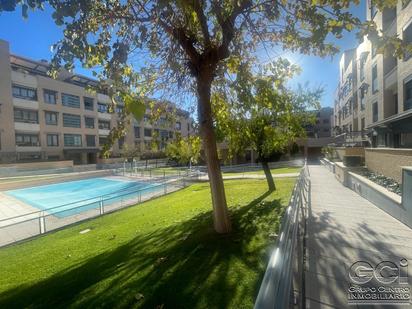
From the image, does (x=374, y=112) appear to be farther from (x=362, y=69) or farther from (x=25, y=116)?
(x=25, y=116)

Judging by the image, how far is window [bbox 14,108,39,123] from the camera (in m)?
36.7

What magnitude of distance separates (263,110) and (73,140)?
136 ft

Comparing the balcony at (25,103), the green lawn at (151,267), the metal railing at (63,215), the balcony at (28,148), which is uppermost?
the balcony at (25,103)

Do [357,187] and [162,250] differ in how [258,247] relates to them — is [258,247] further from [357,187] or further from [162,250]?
[357,187]

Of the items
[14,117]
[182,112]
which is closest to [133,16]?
[182,112]

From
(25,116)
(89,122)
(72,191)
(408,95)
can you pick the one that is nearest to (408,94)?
(408,95)

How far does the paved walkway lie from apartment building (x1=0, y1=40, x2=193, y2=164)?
2758cm

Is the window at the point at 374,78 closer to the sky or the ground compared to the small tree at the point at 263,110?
closer to the sky

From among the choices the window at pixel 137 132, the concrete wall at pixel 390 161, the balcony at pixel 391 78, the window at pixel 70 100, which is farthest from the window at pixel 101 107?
the concrete wall at pixel 390 161

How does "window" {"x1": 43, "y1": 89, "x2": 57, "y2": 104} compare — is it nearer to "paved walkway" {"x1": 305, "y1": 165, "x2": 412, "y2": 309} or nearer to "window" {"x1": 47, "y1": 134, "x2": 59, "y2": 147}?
"window" {"x1": 47, "y1": 134, "x2": 59, "y2": 147}

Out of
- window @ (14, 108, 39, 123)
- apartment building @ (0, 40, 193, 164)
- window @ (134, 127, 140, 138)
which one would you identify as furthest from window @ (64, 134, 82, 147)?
window @ (134, 127, 140, 138)

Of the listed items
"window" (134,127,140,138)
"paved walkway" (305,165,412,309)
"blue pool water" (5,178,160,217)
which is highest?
"window" (134,127,140,138)

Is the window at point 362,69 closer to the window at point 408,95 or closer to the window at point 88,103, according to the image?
the window at point 408,95

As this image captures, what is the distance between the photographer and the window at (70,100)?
141 ft
